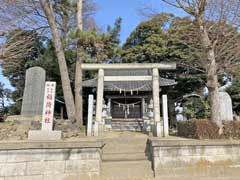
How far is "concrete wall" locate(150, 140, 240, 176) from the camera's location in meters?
5.48

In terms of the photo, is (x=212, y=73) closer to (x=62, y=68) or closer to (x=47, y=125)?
(x=47, y=125)

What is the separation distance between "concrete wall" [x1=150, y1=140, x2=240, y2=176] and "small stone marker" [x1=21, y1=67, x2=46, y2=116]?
6227mm

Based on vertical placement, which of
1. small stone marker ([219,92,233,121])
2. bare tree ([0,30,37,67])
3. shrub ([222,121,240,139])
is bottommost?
shrub ([222,121,240,139])

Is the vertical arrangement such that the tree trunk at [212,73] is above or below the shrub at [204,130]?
above

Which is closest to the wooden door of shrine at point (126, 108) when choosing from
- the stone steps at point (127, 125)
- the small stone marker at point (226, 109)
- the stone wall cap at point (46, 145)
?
the stone steps at point (127, 125)

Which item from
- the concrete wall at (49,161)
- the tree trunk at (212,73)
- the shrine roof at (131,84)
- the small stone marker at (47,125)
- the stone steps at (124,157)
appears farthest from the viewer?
the shrine roof at (131,84)

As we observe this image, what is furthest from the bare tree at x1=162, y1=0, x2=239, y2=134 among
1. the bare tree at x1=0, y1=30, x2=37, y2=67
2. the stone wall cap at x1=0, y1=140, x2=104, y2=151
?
the bare tree at x1=0, y1=30, x2=37, y2=67

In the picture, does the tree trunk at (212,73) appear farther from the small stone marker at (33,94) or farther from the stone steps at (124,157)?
the small stone marker at (33,94)

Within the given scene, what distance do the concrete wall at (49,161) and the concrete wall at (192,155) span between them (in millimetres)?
1622

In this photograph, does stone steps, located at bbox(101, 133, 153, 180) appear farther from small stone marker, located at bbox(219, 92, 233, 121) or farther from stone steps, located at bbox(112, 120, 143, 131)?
stone steps, located at bbox(112, 120, 143, 131)

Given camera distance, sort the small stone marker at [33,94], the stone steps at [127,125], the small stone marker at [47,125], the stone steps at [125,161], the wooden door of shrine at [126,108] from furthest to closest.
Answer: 1. the wooden door of shrine at [126,108]
2. the stone steps at [127,125]
3. the small stone marker at [33,94]
4. the small stone marker at [47,125]
5. the stone steps at [125,161]

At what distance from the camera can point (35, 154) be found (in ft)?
17.2

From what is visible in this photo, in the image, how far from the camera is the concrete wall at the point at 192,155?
5.48 m

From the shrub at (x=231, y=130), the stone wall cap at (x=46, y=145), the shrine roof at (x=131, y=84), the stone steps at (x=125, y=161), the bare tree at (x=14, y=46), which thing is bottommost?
the stone steps at (x=125, y=161)
